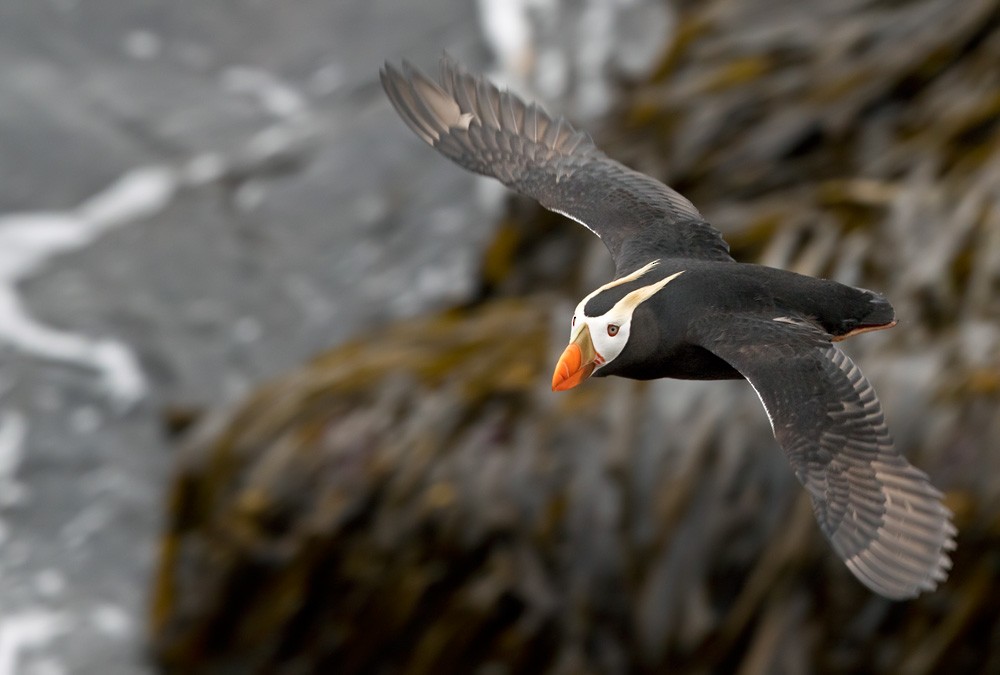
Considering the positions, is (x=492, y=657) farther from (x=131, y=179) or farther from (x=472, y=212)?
(x=131, y=179)

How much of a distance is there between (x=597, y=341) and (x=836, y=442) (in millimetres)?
685

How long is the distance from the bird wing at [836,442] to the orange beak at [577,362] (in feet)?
0.97

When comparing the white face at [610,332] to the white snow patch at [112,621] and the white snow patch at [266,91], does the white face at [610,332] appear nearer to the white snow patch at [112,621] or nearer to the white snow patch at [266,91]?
the white snow patch at [112,621]

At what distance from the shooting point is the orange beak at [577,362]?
13.7ft

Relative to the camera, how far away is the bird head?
13.7 feet

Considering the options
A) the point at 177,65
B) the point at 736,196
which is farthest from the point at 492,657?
the point at 177,65

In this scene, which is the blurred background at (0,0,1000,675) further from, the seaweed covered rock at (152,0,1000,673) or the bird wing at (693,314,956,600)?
the bird wing at (693,314,956,600)

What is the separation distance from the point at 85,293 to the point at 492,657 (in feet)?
14.3

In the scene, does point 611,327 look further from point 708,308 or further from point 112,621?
point 112,621

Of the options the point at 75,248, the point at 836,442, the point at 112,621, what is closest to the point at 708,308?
the point at 836,442

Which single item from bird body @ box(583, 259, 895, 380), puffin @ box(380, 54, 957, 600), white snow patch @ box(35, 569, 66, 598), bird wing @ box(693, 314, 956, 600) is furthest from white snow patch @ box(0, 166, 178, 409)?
bird wing @ box(693, 314, 956, 600)

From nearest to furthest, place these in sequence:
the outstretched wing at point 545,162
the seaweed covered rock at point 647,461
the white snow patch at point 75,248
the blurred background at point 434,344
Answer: the outstretched wing at point 545,162 → the seaweed covered rock at point 647,461 → the blurred background at point 434,344 → the white snow patch at point 75,248

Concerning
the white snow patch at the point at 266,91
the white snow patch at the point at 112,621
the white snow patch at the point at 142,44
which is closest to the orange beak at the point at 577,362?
the white snow patch at the point at 112,621

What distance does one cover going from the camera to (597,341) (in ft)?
13.8
